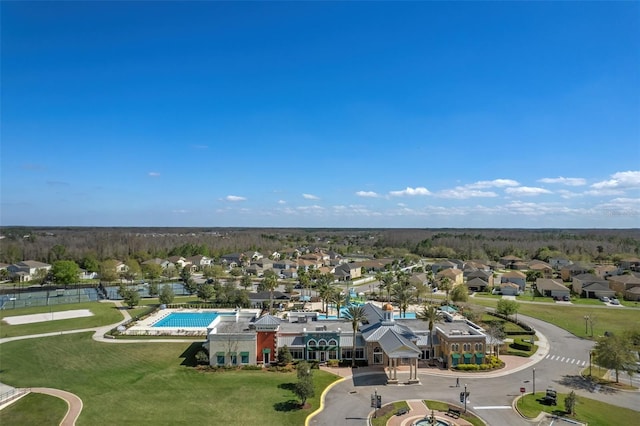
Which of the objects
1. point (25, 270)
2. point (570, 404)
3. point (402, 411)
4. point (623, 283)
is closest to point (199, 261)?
point (25, 270)

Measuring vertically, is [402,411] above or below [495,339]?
below

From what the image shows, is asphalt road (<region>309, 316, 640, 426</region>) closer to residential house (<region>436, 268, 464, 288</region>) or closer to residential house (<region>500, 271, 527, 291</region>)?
residential house (<region>500, 271, 527, 291</region>)

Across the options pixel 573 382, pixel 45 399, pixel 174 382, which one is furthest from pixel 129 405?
pixel 573 382

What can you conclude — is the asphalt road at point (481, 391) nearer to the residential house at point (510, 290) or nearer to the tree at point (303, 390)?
the tree at point (303, 390)

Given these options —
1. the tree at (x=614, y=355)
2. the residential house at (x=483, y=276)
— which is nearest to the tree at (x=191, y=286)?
the residential house at (x=483, y=276)

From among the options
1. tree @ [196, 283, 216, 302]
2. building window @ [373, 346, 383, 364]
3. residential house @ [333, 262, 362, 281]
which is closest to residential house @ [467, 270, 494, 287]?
residential house @ [333, 262, 362, 281]

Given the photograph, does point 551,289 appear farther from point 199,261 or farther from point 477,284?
point 199,261
